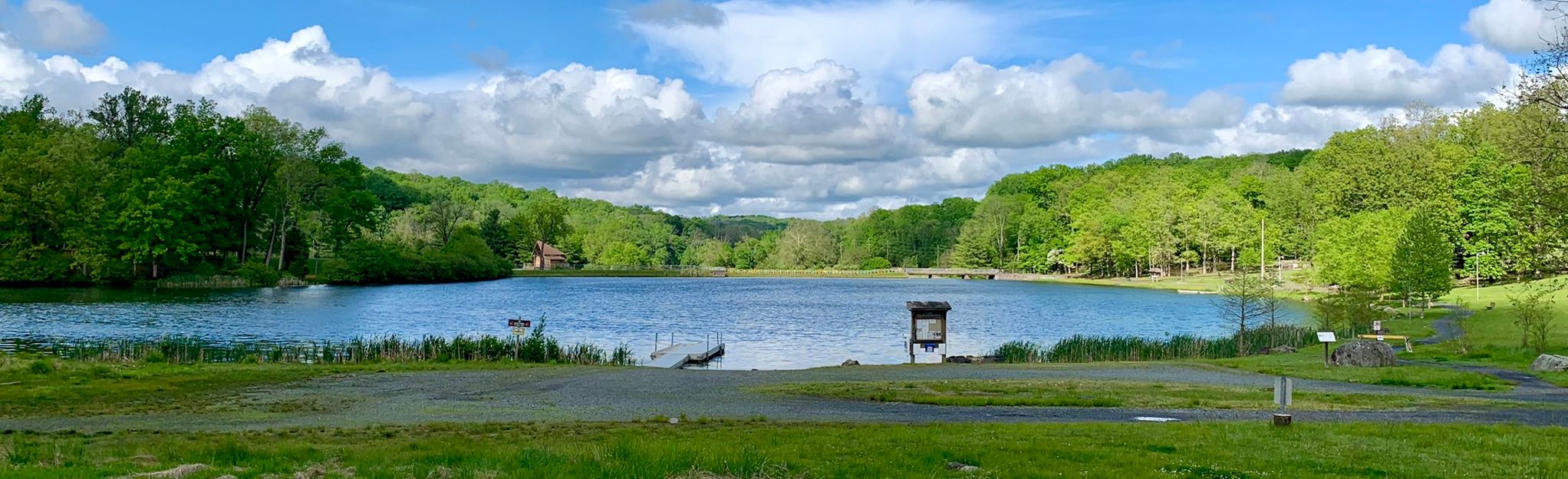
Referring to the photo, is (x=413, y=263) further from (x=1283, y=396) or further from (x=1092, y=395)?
(x=1283, y=396)

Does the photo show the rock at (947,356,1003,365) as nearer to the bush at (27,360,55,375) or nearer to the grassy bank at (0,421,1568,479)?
the grassy bank at (0,421,1568,479)

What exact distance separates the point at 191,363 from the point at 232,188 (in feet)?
206

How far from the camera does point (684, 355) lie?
36.3 meters

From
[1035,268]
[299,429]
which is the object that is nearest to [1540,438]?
[299,429]

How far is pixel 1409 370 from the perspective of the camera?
82.2 feet

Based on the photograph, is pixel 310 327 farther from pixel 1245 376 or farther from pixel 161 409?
pixel 1245 376

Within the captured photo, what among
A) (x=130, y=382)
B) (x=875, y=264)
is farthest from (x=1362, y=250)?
(x=875, y=264)

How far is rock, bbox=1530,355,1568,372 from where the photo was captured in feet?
81.8

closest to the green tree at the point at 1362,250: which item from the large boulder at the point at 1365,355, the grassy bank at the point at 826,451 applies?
the large boulder at the point at 1365,355

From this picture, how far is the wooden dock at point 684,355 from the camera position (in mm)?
34000

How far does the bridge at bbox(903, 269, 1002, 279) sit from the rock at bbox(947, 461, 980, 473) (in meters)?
136

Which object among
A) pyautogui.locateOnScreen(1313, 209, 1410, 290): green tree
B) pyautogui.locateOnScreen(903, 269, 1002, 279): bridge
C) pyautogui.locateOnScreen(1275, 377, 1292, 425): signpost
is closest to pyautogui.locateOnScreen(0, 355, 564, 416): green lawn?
pyautogui.locateOnScreen(1275, 377, 1292, 425): signpost

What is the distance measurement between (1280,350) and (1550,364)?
10186mm

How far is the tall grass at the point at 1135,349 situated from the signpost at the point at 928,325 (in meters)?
2.20
